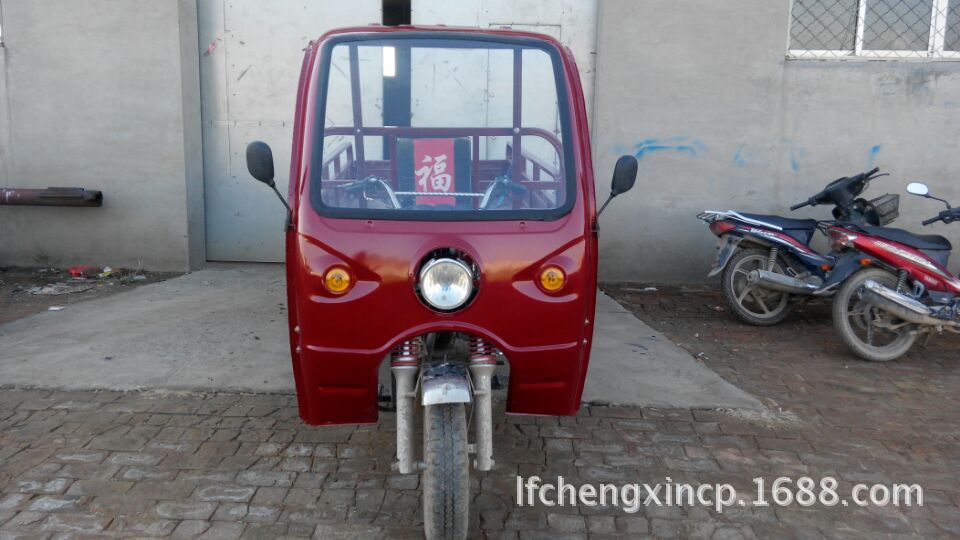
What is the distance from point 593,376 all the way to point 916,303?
237cm

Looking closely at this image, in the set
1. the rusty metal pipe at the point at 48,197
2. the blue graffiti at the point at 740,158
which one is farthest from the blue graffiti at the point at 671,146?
the rusty metal pipe at the point at 48,197

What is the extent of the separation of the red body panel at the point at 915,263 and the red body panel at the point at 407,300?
3.38 metres

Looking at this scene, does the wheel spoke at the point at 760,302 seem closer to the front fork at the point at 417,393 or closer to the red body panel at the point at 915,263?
the red body panel at the point at 915,263

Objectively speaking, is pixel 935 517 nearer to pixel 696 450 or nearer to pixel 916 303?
pixel 696 450

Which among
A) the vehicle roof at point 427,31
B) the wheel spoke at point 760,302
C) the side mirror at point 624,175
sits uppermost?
the vehicle roof at point 427,31

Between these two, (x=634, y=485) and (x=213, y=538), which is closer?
(x=213, y=538)

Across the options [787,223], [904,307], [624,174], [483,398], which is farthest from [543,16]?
[483,398]

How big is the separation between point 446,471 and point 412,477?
84cm

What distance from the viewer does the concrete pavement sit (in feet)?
15.1

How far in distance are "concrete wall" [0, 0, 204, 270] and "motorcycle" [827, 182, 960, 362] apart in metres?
6.08

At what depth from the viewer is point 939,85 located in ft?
23.7

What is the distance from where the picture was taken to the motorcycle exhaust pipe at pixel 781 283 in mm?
5926

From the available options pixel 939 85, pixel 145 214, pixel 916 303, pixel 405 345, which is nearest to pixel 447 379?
pixel 405 345

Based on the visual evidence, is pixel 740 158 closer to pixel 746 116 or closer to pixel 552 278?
pixel 746 116
